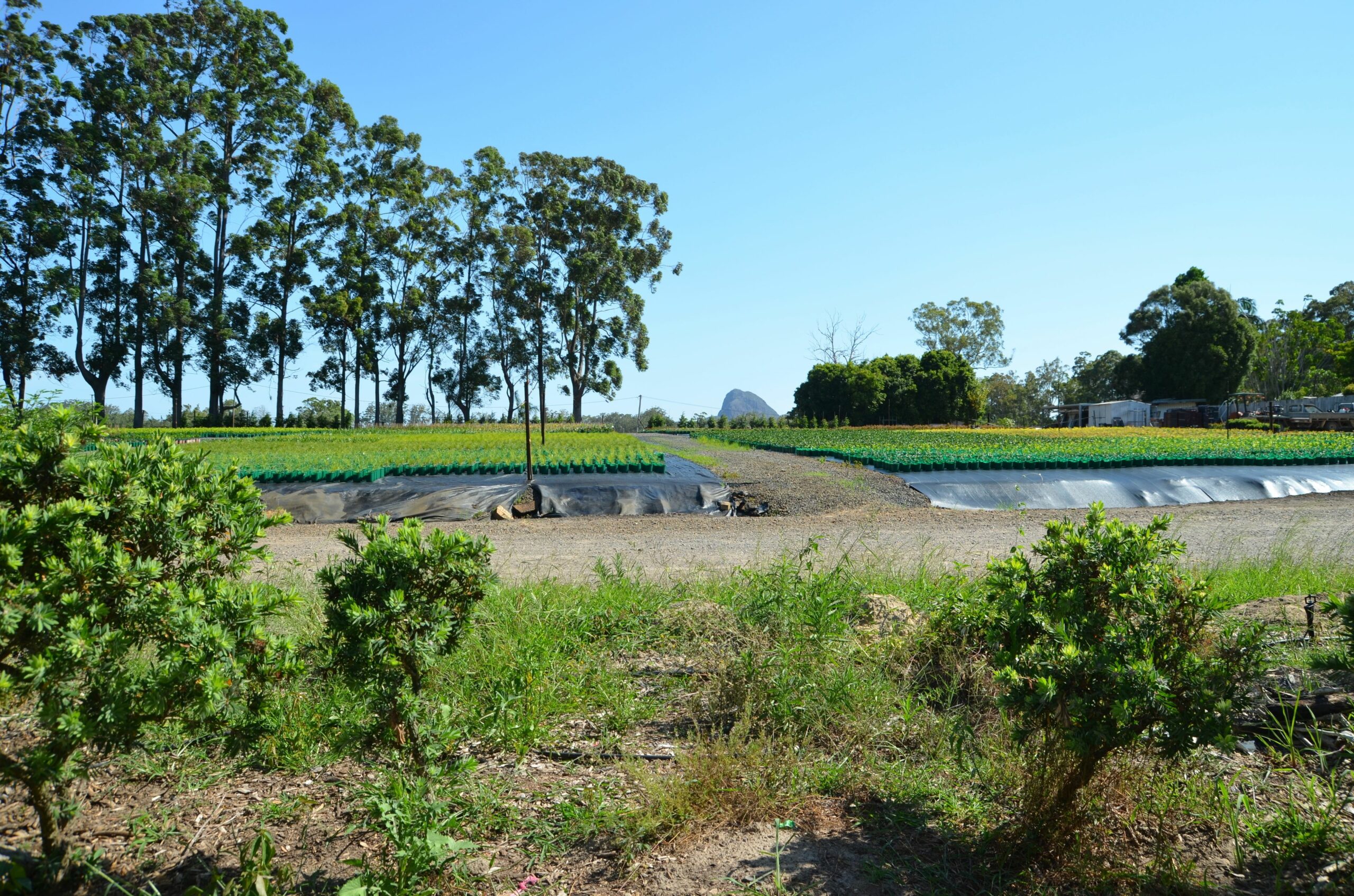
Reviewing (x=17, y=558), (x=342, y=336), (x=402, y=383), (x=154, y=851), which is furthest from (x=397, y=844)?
(x=402, y=383)

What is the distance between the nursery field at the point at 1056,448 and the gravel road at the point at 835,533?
10.2 ft

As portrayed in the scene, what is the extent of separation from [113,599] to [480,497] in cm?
1150

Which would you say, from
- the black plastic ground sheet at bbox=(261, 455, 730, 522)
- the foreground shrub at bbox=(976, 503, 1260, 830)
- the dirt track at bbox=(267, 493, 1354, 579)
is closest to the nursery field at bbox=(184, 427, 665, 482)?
the black plastic ground sheet at bbox=(261, 455, 730, 522)

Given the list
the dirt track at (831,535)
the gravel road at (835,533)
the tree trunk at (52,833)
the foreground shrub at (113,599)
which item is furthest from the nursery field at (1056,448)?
the tree trunk at (52,833)

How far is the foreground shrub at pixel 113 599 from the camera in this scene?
7.15 ft

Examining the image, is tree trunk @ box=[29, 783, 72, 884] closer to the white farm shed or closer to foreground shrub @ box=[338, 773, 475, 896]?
foreground shrub @ box=[338, 773, 475, 896]

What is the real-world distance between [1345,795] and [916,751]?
1550mm

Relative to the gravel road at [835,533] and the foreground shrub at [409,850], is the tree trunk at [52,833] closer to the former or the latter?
the foreground shrub at [409,850]

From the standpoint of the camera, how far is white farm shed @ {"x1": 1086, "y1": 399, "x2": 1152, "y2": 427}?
5084cm

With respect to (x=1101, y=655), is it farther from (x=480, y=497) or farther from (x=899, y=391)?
(x=899, y=391)

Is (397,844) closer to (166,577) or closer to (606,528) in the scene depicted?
(166,577)

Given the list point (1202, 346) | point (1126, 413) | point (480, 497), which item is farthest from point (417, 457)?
point (1202, 346)

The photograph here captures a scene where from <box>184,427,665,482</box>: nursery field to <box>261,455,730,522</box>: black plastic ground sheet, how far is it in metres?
0.76

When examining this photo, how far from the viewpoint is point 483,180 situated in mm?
53781
